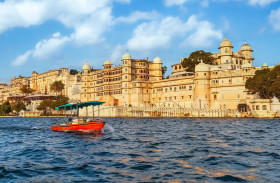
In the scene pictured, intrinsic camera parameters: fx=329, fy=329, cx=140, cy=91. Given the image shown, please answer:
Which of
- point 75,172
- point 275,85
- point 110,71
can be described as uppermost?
point 110,71

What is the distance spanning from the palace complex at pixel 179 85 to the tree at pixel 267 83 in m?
2.24

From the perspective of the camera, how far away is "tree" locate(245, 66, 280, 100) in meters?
61.9

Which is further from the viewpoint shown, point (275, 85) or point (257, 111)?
point (257, 111)

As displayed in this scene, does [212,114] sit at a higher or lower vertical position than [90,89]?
lower

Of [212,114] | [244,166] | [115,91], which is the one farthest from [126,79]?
[244,166]

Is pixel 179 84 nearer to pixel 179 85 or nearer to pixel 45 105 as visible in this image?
pixel 179 85

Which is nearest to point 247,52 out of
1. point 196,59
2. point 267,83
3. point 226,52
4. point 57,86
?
point 226,52

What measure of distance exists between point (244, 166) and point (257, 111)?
56.4 metres

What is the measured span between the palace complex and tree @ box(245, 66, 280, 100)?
224cm

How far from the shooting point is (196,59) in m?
92.8

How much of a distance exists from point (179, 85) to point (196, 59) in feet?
38.7

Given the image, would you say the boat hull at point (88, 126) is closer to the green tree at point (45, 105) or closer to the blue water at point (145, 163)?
the blue water at point (145, 163)

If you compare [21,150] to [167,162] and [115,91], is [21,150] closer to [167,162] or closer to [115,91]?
[167,162]

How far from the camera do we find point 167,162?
52.3 ft
